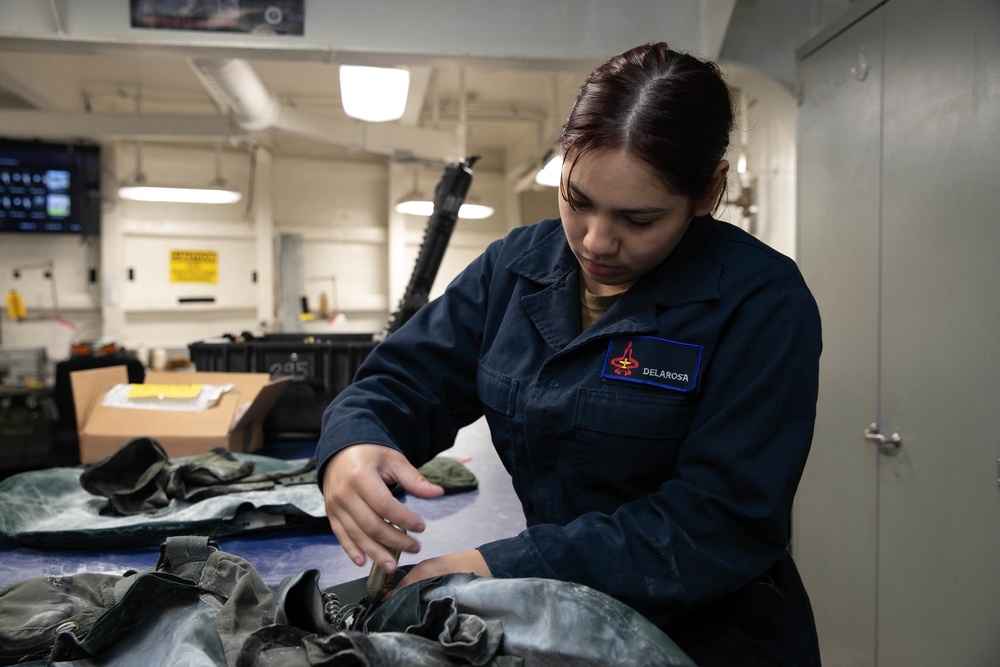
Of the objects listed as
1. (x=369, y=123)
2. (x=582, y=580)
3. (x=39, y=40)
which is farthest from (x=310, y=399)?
(x=369, y=123)

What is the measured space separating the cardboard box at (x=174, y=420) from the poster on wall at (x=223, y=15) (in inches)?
45.5

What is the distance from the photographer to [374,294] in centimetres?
665

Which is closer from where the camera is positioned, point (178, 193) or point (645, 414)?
point (645, 414)

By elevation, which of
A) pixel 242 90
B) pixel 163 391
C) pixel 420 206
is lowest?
pixel 163 391

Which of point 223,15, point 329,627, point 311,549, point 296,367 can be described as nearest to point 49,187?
point 223,15

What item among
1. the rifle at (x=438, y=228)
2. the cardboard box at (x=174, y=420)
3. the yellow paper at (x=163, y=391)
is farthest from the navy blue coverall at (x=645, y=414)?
the yellow paper at (x=163, y=391)

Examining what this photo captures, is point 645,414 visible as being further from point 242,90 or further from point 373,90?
point 242,90

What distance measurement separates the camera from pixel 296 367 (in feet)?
8.36

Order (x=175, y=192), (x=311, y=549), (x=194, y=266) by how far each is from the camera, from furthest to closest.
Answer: (x=194, y=266)
(x=175, y=192)
(x=311, y=549)

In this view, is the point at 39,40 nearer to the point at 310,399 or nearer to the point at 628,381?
the point at 310,399

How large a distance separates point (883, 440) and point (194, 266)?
5.55 meters

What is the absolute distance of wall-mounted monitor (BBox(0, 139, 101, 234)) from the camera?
17.2ft

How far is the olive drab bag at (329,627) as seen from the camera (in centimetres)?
65

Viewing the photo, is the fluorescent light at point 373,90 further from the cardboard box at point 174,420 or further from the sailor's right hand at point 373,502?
the sailor's right hand at point 373,502
